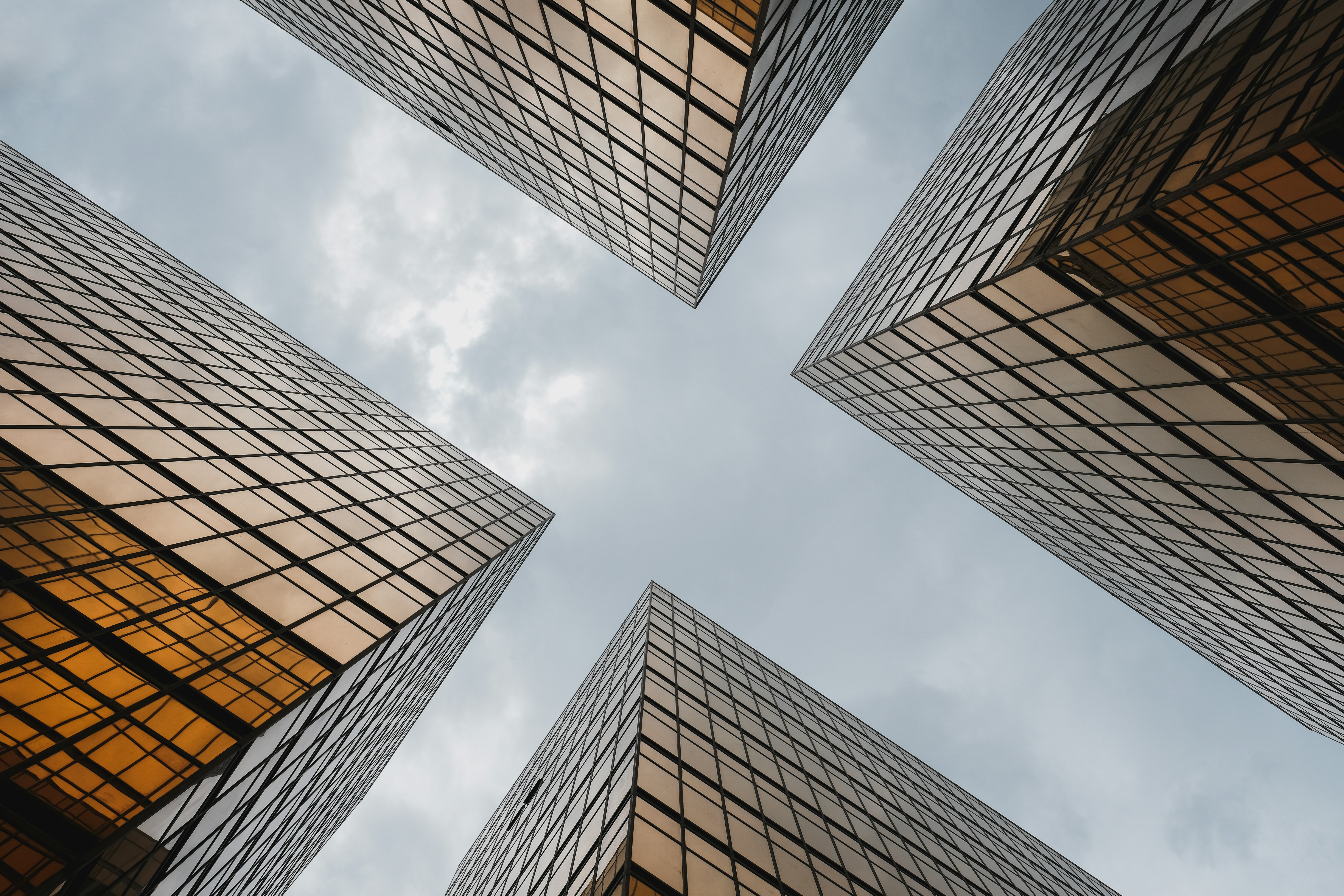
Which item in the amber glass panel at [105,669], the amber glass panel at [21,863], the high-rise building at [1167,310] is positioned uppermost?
the high-rise building at [1167,310]

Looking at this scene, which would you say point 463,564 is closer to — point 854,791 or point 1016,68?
point 854,791

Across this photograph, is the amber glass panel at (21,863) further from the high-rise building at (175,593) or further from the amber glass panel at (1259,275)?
the amber glass panel at (1259,275)

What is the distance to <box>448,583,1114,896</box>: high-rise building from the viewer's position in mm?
12289

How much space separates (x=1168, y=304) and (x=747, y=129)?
11684 mm

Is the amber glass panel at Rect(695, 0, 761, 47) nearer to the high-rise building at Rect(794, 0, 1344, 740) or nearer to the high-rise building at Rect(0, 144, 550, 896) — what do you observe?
the high-rise building at Rect(794, 0, 1344, 740)

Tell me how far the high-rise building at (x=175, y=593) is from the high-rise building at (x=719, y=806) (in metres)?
6.22

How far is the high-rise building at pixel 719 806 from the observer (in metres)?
12.3

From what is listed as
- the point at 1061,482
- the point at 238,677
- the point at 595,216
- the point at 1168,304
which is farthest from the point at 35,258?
the point at 1061,482

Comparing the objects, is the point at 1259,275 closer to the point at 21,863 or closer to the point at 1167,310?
the point at 1167,310

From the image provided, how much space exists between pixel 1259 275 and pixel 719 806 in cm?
1453

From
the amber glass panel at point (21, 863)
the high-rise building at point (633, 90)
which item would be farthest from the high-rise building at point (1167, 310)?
the amber glass panel at point (21, 863)

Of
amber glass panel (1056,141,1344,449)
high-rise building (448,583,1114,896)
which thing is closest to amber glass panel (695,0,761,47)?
amber glass panel (1056,141,1344,449)

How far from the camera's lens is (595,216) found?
3241 centimetres

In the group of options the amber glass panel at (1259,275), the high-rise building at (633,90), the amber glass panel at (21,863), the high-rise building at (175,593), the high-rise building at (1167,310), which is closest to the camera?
the amber glass panel at (21,863)
